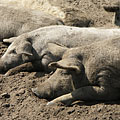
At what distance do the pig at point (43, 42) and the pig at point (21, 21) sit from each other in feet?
2.54

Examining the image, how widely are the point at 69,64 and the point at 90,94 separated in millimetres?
539

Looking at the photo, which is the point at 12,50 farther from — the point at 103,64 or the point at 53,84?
the point at 103,64

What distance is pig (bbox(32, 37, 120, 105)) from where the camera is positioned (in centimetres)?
489

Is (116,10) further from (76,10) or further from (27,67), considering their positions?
(27,67)

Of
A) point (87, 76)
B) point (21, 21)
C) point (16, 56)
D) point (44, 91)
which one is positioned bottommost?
point (44, 91)

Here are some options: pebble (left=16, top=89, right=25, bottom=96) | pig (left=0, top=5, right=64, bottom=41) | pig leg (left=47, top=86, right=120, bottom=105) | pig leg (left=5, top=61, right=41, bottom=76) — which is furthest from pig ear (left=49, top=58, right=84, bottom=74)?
pig (left=0, top=5, right=64, bottom=41)

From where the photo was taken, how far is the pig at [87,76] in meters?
4.89

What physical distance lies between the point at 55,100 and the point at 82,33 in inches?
65.6

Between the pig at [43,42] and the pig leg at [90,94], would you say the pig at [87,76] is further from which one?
the pig at [43,42]

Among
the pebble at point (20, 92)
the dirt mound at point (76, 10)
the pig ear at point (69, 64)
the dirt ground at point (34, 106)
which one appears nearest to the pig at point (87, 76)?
the pig ear at point (69, 64)

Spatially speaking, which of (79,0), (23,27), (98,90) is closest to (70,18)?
(23,27)

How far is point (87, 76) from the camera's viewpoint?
5.02 meters

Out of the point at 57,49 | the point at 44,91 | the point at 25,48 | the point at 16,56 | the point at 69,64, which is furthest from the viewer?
the point at 16,56

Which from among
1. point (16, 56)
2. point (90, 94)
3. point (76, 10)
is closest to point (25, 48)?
point (16, 56)
